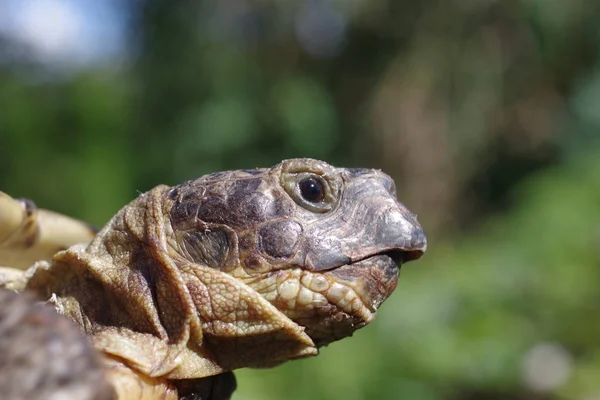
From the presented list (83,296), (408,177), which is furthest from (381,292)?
(408,177)

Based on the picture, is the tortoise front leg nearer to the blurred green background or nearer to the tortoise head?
the tortoise head

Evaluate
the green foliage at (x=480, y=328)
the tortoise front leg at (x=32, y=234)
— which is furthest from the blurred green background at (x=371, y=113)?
the tortoise front leg at (x=32, y=234)

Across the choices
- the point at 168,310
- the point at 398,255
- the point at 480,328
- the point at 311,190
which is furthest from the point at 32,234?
the point at 480,328

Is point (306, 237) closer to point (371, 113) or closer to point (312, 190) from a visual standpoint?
point (312, 190)

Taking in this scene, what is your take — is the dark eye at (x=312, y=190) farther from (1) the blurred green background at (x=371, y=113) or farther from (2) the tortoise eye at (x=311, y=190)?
(1) the blurred green background at (x=371, y=113)

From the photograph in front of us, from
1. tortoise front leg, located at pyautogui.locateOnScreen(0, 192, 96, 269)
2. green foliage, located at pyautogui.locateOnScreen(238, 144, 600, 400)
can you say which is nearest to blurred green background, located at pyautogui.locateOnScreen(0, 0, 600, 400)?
green foliage, located at pyautogui.locateOnScreen(238, 144, 600, 400)

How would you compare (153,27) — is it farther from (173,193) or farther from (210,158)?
(173,193)
